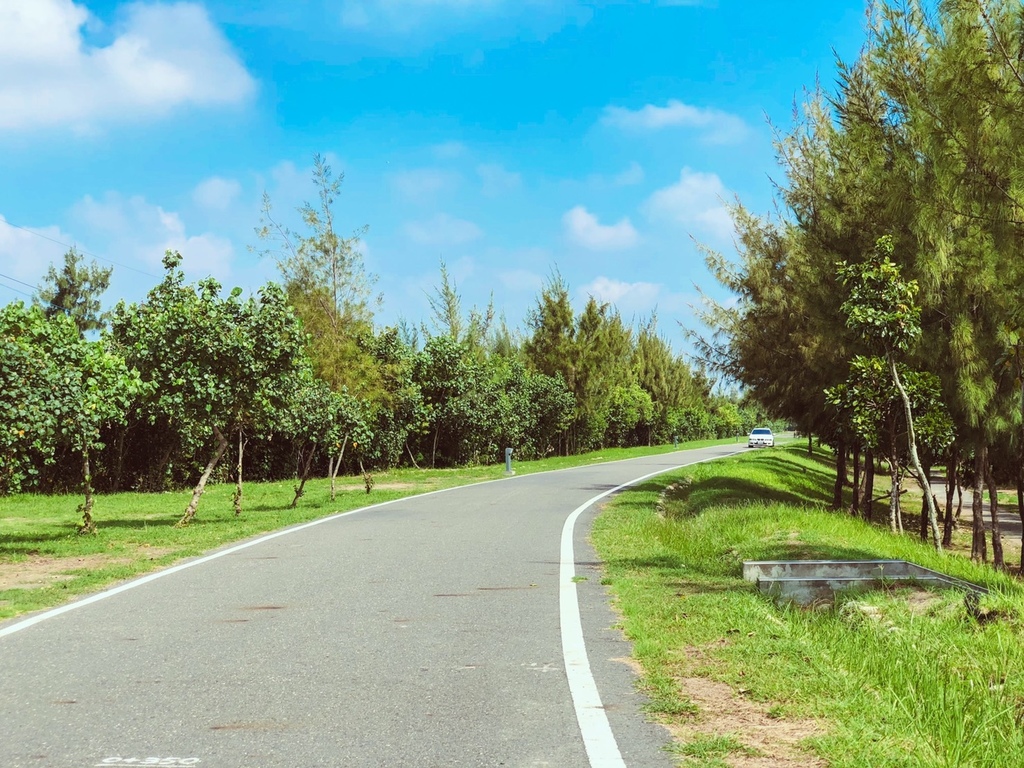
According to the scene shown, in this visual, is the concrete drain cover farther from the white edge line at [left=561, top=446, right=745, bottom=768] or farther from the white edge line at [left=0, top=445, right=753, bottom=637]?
the white edge line at [left=0, top=445, right=753, bottom=637]

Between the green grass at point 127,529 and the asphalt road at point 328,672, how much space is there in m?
0.81

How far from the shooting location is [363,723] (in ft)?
16.3

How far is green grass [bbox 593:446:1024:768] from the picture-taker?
4.64 meters

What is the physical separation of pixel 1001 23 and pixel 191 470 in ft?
87.3

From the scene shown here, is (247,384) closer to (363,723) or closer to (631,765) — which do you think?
(363,723)

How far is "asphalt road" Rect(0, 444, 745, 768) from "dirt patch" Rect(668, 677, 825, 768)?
10.9 inches

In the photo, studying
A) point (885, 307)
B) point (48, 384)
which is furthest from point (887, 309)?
point (48, 384)

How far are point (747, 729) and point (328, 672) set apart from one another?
2638mm

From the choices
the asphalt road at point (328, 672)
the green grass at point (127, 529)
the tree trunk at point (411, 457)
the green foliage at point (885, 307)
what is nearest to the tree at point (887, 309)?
the green foliage at point (885, 307)

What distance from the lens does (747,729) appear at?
A: 488cm

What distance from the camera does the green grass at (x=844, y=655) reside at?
464cm

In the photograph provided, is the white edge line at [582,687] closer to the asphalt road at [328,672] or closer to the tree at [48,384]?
the asphalt road at [328,672]

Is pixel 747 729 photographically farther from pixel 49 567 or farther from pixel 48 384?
pixel 48 384

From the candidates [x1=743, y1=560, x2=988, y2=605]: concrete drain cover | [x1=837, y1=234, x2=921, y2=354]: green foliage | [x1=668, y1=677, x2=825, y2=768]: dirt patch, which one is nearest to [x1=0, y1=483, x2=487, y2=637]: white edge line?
[x1=668, y1=677, x2=825, y2=768]: dirt patch
